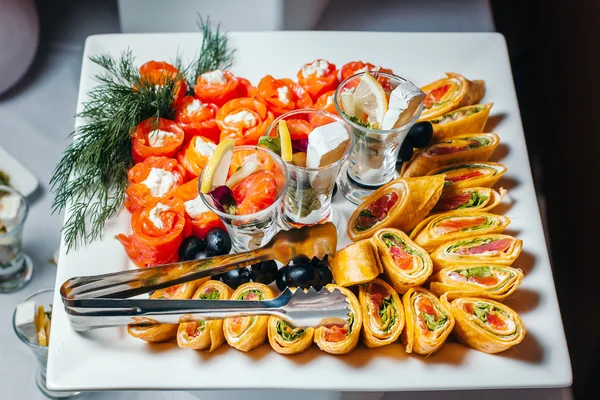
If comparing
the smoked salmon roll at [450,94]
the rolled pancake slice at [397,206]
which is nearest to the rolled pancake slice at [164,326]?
the rolled pancake slice at [397,206]

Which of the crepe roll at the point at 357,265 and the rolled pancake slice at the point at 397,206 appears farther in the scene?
the rolled pancake slice at the point at 397,206

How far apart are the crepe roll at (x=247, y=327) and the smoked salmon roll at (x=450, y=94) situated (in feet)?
1.97

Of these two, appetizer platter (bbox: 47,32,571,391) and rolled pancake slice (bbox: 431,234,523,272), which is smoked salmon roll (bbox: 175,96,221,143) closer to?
appetizer platter (bbox: 47,32,571,391)

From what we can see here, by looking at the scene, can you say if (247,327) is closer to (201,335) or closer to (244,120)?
(201,335)

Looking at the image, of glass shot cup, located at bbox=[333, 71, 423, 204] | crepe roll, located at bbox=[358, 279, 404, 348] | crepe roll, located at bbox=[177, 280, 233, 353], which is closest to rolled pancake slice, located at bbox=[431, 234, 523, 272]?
crepe roll, located at bbox=[358, 279, 404, 348]

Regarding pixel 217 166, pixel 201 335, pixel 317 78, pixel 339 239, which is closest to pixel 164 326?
pixel 201 335

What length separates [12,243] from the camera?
159 cm

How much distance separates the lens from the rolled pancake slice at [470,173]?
1448 millimetres

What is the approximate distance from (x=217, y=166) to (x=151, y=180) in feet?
0.78

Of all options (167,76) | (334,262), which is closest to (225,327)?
(334,262)

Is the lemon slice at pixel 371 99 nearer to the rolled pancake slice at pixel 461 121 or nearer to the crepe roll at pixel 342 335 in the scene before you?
the rolled pancake slice at pixel 461 121

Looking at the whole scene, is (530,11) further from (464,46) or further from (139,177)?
(139,177)

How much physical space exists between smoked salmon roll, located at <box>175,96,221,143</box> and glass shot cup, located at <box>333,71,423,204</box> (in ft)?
1.01

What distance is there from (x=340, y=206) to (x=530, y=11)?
1.29 m
